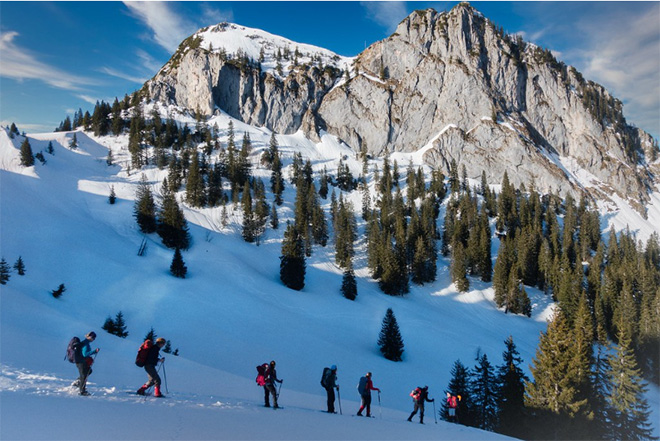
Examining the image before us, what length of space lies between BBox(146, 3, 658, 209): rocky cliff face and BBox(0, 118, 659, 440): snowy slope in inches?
2967

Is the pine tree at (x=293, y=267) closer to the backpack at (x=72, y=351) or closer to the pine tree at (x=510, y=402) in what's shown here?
the pine tree at (x=510, y=402)

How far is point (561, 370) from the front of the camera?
18.2 m

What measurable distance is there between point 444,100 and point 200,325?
5750 inches

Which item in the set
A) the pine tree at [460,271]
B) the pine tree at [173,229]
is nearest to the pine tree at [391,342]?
the pine tree at [460,271]

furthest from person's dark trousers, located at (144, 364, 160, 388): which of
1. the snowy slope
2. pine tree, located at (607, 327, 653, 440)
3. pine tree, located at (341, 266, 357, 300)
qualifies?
pine tree, located at (341, 266, 357, 300)

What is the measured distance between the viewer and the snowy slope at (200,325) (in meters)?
9.01

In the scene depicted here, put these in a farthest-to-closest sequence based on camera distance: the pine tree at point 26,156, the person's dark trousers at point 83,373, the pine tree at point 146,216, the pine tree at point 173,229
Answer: the pine tree at point 26,156
the pine tree at point 146,216
the pine tree at point 173,229
the person's dark trousers at point 83,373

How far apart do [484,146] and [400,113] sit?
39.0 meters

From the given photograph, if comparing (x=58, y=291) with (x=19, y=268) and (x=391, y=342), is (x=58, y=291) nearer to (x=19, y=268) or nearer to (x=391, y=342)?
(x=19, y=268)

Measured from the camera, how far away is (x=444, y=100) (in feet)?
482

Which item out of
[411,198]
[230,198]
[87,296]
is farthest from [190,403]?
[411,198]

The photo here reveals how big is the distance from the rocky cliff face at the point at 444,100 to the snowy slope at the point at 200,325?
247 feet

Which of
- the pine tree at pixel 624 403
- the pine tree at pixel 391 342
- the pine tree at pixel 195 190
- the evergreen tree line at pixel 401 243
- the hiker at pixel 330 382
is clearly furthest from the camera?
the pine tree at pixel 195 190

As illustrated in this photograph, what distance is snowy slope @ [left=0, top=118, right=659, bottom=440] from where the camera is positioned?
9006mm
